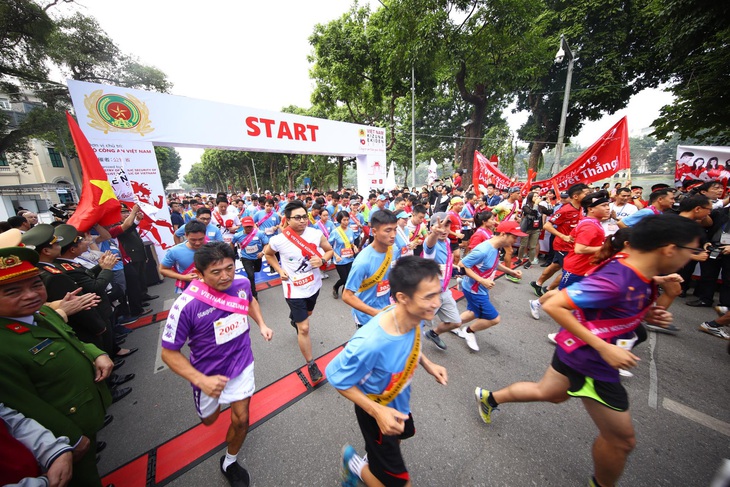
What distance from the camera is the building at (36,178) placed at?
81.8 ft

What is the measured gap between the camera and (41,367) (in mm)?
1610

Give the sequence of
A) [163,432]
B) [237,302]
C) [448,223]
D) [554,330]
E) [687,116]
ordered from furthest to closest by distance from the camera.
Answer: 1. [687,116]
2. [554,330]
3. [448,223]
4. [163,432]
5. [237,302]

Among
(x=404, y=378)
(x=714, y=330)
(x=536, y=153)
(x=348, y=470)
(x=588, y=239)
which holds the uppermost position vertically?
(x=536, y=153)

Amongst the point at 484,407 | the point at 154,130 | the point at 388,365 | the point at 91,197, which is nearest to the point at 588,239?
the point at 484,407

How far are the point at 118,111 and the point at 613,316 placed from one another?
11.2 m

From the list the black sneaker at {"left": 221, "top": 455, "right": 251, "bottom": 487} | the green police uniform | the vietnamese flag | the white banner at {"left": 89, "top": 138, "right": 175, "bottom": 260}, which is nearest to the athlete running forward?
the black sneaker at {"left": 221, "top": 455, "right": 251, "bottom": 487}

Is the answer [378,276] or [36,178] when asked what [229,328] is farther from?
[36,178]

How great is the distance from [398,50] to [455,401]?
14719 mm

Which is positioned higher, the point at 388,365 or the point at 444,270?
the point at 388,365

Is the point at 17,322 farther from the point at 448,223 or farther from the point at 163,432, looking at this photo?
the point at 448,223

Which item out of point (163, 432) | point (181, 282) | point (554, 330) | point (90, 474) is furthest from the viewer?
point (554, 330)

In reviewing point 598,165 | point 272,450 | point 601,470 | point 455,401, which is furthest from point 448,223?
point 598,165

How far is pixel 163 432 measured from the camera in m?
2.69

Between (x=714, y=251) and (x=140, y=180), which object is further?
(x=140, y=180)
